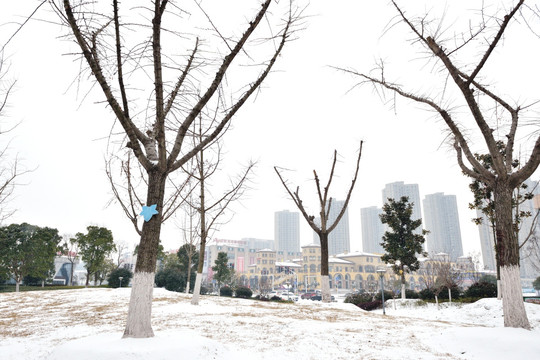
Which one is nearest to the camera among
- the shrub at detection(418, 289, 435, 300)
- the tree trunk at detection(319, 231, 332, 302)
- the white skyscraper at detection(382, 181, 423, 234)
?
the tree trunk at detection(319, 231, 332, 302)

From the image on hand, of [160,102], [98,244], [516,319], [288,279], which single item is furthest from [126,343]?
[288,279]

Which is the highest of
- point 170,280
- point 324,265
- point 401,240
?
point 401,240

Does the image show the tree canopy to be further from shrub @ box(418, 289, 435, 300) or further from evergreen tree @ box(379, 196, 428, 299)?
shrub @ box(418, 289, 435, 300)

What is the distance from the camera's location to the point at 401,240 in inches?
997

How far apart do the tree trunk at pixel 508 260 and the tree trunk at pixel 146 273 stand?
251 inches

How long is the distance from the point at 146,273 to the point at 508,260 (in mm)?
6857

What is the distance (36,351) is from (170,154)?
13.9 feet

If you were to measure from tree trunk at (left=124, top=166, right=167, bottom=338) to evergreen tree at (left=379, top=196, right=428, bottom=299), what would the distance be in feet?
76.6

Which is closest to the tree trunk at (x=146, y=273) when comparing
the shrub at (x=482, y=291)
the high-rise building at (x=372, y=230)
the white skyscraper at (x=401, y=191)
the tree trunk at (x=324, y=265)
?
the tree trunk at (x=324, y=265)

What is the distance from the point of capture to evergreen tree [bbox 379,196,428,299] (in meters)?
24.7

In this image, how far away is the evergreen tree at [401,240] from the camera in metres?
24.7

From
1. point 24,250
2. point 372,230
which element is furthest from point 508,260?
point 372,230

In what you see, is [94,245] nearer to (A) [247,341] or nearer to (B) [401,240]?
(B) [401,240]

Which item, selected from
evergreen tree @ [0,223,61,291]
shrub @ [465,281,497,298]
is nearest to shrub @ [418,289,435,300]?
shrub @ [465,281,497,298]
